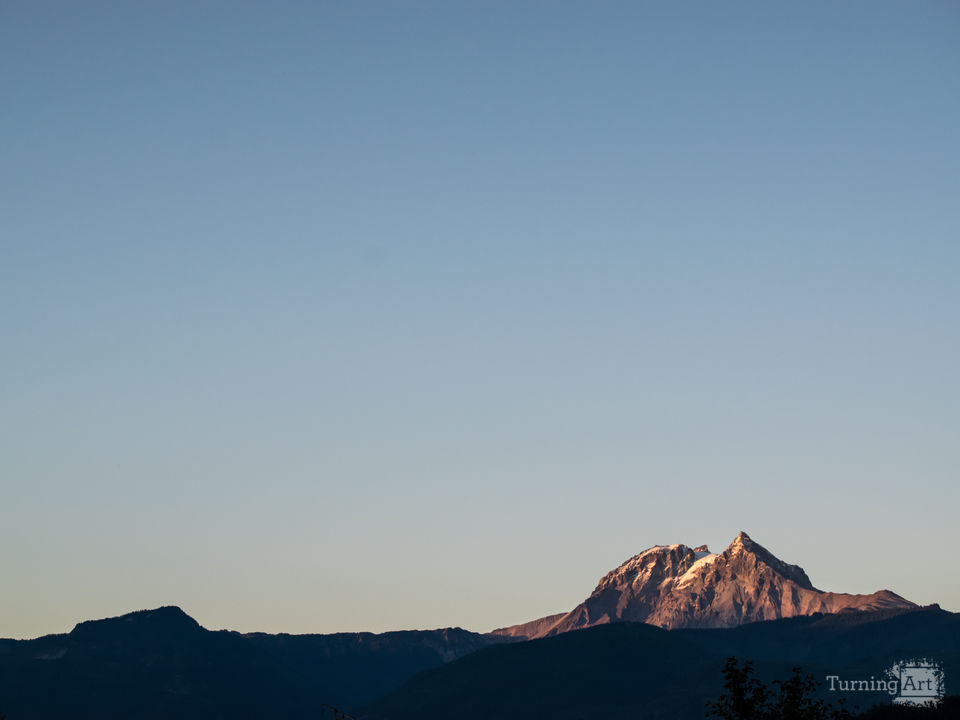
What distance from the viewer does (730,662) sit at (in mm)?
105000

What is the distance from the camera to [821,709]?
110250mm

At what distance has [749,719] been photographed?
10538 centimetres

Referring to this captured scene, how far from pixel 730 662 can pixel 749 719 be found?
4.71 m

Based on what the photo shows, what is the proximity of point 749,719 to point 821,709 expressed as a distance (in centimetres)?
831

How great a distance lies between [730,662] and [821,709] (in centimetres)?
1093
